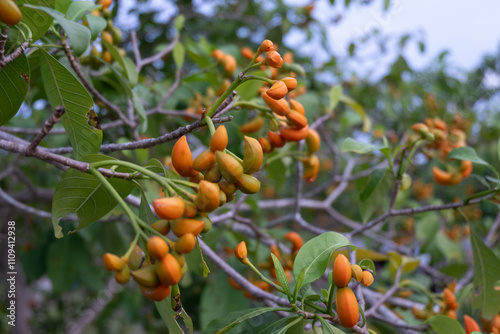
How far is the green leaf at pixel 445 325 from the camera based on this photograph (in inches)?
42.8

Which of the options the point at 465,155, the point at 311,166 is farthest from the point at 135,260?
the point at 465,155

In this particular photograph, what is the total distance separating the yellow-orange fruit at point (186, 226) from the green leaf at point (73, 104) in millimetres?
379

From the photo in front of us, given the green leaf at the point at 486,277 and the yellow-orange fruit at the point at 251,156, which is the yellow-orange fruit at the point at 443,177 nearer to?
the green leaf at the point at 486,277

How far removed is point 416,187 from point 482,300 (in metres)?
3.34

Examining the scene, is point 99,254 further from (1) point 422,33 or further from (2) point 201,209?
(1) point 422,33

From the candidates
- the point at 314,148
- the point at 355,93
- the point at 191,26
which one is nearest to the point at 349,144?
the point at 314,148

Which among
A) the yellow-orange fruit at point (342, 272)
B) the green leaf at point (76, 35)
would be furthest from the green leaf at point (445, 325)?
the green leaf at point (76, 35)

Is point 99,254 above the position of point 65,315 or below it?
above

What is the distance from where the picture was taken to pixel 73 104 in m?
0.97

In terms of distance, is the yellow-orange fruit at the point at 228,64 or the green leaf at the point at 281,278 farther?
the yellow-orange fruit at the point at 228,64

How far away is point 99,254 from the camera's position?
2.91 meters

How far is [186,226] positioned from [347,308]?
1.31 feet

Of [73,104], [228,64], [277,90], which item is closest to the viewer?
[277,90]

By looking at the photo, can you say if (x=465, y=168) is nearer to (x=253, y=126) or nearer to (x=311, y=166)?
(x=311, y=166)
